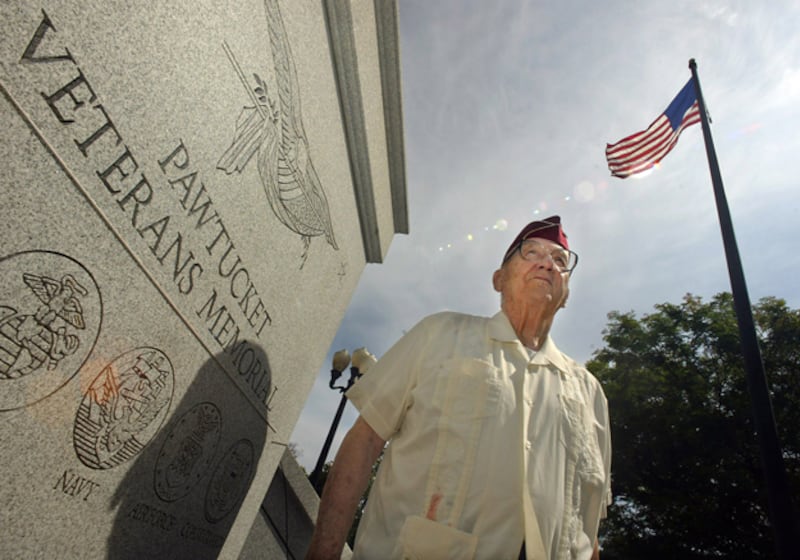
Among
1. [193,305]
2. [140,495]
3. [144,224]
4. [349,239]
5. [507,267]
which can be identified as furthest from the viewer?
[349,239]

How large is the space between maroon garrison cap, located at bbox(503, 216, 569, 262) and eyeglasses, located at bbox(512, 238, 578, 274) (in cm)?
6

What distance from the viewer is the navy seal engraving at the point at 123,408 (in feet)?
4.47

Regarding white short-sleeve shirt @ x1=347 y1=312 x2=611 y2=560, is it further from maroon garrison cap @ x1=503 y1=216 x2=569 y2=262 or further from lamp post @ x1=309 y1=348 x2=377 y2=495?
lamp post @ x1=309 y1=348 x2=377 y2=495

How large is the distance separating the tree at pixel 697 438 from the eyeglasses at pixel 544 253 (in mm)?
13926

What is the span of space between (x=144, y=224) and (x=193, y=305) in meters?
0.46

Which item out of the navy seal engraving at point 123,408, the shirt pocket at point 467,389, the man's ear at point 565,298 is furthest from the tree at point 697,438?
the navy seal engraving at point 123,408

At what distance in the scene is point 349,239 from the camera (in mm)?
4082

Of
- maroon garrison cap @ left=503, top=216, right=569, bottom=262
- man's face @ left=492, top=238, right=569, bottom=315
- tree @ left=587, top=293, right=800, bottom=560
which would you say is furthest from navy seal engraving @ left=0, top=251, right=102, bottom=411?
tree @ left=587, top=293, right=800, bottom=560

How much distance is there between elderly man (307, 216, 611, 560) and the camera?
146 cm

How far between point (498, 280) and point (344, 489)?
184 cm

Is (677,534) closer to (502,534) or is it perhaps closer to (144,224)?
(502,534)

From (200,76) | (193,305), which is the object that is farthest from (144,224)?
(200,76)

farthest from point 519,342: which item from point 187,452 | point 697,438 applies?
point 697,438

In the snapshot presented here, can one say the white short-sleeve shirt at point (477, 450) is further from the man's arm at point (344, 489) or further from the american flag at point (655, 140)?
A: the american flag at point (655, 140)
